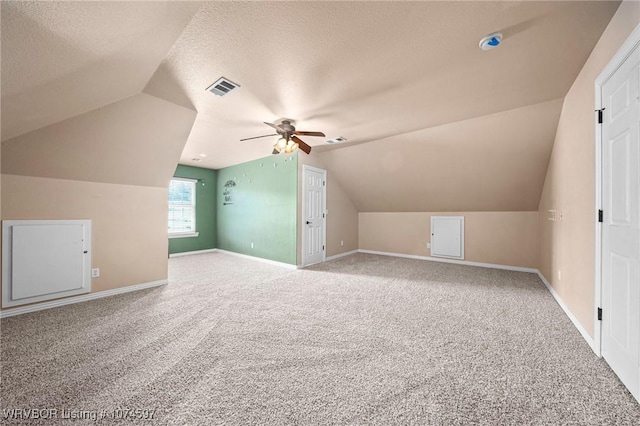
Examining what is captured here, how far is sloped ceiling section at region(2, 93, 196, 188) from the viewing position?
8.79 feet

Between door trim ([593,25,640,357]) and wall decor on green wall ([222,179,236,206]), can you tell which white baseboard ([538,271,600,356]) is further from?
wall decor on green wall ([222,179,236,206])

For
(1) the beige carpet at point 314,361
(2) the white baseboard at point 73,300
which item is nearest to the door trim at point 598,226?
(1) the beige carpet at point 314,361

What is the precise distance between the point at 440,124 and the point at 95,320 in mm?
4960

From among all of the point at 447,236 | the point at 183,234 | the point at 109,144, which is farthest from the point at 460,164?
the point at 183,234

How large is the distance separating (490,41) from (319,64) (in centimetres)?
131

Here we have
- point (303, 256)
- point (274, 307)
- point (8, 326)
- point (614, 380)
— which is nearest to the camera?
point (614, 380)

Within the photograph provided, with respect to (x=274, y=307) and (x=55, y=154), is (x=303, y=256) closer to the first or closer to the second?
(x=274, y=307)

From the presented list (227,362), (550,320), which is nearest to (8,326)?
(227,362)

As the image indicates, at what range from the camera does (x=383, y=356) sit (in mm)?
1984

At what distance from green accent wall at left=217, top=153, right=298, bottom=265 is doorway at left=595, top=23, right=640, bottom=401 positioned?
164 inches

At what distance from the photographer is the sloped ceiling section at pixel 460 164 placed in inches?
138

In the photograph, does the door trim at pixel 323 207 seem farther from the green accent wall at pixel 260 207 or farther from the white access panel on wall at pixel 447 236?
the white access panel on wall at pixel 447 236

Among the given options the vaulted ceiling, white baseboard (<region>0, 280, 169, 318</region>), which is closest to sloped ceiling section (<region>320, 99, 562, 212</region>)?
the vaulted ceiling

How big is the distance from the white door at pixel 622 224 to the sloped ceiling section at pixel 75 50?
9.27 ft
